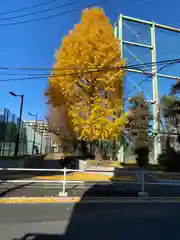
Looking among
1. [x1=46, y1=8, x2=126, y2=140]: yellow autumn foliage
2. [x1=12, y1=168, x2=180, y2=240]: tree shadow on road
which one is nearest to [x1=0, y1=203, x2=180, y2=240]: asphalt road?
[x1=12, y1=168, x2=180, y2=240]: tree shadow on road

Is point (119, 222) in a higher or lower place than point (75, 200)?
lower

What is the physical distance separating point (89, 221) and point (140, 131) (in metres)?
17.5

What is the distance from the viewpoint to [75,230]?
20.7 ft

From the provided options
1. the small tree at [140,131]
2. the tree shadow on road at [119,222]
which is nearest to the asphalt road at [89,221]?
the tree shadow on road at [119,222]

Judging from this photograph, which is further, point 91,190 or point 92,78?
point 92,78

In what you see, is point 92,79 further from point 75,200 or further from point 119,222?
point 119,222

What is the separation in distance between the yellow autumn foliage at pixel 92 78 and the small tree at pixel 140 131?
2057 mm

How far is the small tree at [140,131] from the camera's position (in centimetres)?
2389

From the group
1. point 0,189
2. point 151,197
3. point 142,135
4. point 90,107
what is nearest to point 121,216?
point 151,197

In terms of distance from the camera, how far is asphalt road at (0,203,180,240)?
5949mm

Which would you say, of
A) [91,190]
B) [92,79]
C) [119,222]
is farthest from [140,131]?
[119,222]

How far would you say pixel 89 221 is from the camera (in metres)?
7.08

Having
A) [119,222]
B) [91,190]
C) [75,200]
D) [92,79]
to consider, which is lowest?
[119,222]

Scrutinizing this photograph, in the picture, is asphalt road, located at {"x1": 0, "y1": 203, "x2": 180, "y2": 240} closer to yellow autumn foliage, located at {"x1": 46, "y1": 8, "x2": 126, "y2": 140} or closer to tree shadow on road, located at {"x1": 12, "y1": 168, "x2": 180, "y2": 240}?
tree shadow on road, located at {"x1": 12, "y1": 168, "x2": 180, "y2": 240}
